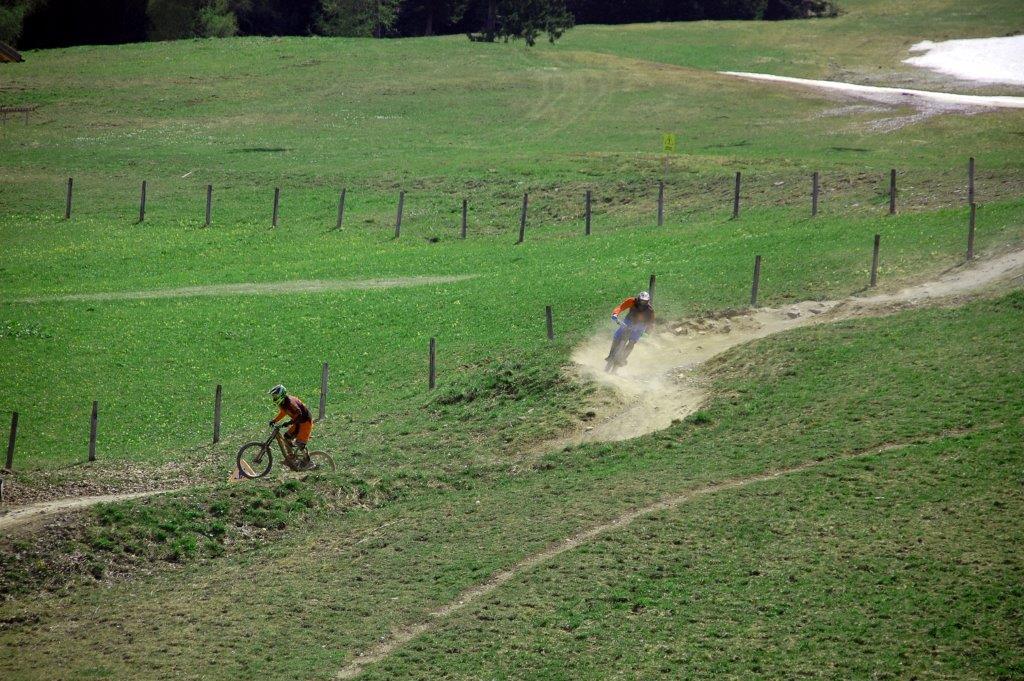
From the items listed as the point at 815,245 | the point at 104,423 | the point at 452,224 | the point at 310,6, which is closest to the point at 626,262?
the point at 815,245

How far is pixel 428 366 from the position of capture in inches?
1375

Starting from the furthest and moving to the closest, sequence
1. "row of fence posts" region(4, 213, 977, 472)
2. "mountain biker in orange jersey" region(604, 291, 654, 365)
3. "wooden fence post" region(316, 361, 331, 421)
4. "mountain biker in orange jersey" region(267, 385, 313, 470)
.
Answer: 1. "wooden fence post" region(316, 361, 331, 421)
2. "mountain biker in orange jersey" region(604, 291, 654, 365)
3. "row of fence posts" region(4, 213, 977, 472)
4. "mountain biker in orange jersey" region(267, 385, 313, 470)

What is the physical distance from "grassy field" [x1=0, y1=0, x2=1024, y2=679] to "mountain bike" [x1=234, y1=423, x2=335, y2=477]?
89 cm

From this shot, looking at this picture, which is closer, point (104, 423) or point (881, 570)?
point (881, 570)

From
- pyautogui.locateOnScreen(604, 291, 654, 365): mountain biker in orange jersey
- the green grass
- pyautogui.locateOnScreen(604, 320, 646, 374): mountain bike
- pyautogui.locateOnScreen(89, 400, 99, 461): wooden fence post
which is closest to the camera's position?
the green grass

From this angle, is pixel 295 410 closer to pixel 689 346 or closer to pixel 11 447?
pixel 11 447

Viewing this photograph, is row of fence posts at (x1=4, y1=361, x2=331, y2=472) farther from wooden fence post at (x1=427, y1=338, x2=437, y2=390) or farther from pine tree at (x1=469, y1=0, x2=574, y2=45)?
pine tree at (x1=469, y1=0, x2=574, y2=45)

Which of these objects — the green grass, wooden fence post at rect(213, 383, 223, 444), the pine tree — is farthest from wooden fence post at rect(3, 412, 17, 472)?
the pine tree

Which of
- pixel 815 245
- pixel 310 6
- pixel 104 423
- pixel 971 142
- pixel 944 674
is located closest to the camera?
pixel 944 674

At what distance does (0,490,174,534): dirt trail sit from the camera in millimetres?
23211

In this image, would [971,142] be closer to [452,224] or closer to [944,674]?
[452,224]

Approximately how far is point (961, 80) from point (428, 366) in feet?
204

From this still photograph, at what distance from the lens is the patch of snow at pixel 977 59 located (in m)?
83.9

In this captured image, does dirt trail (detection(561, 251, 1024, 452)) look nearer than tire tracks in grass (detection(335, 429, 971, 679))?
No
